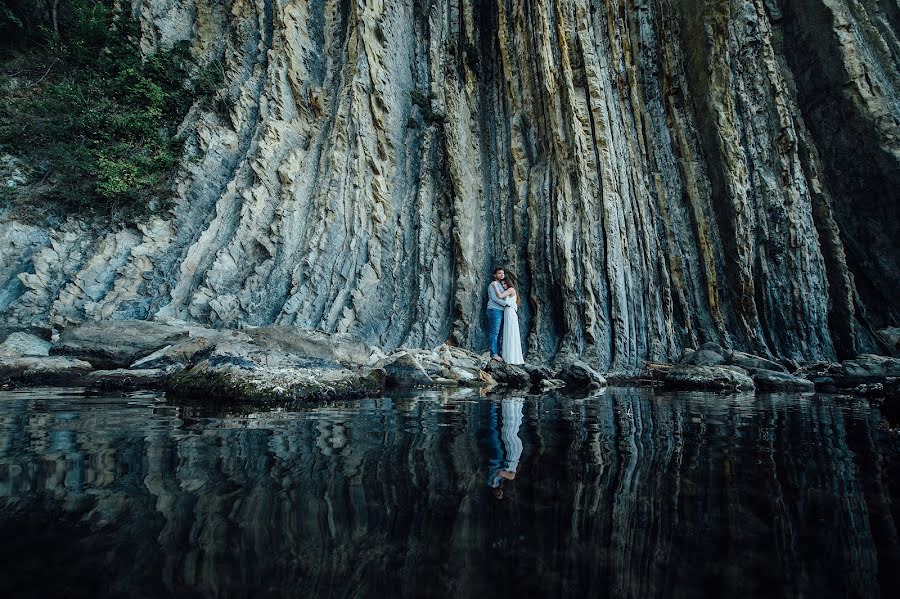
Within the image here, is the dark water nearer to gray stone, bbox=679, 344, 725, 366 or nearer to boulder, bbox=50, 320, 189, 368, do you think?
boulder, bbox=50, 320, 189, 368

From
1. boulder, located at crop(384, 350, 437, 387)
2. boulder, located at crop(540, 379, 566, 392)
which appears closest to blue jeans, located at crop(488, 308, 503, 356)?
boulder, located at crop(540, 379, 566, 392)

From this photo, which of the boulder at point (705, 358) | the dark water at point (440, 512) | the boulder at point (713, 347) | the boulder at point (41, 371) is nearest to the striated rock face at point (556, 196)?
the boulder at point (713, 347)

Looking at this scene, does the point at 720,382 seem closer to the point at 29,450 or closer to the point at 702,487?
the point at 702,487

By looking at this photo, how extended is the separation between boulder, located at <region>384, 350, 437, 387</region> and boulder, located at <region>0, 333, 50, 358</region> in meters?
5.84

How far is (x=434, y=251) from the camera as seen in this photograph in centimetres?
1198

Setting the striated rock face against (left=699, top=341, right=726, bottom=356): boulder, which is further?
the striated rock face

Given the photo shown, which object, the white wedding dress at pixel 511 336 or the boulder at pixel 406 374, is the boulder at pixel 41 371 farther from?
the white wedding dress at pixel 511 336

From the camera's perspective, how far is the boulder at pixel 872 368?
736cm

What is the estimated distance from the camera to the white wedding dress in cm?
980

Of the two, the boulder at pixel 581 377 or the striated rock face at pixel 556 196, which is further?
the striated rock face at pixel 556 196

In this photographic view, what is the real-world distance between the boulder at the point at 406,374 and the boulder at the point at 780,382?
216 inches

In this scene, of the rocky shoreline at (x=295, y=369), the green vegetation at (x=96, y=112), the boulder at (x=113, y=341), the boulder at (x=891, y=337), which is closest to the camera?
the rocky shoreline at (x=295, y=369)

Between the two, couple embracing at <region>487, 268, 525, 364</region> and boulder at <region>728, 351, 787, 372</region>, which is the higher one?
couple embracing at <region>487, 268, 525, 364</region>

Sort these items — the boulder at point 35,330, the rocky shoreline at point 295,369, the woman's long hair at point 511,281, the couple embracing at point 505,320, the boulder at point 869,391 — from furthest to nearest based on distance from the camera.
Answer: the woman's long hair at point 511,281 → the couple embracing at point 505,320 → the boulder at point 35,330 → the boulder at point 869,391 → the rocky shoreline at point 295,369
